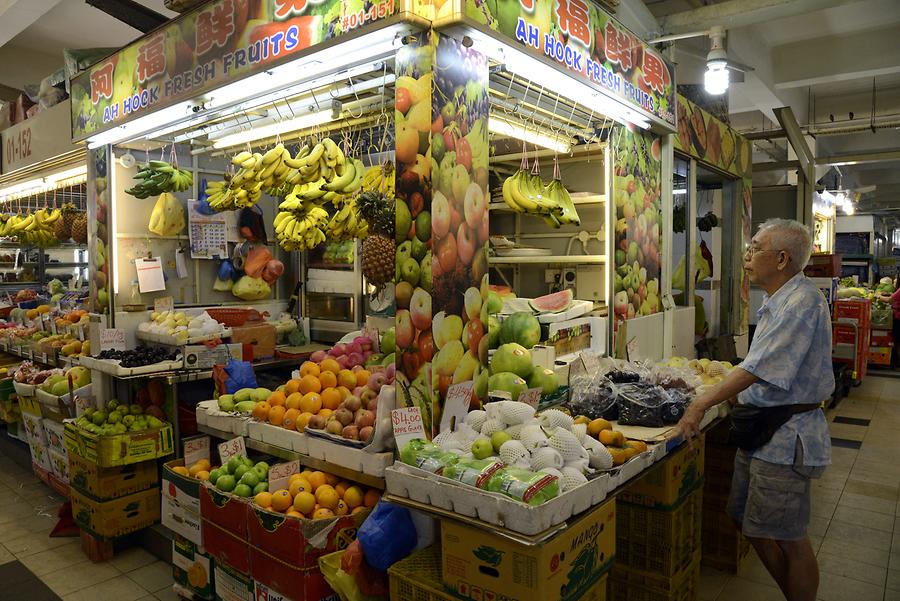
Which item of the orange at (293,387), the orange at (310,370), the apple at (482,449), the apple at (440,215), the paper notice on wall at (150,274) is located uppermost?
the apple at (440,215)

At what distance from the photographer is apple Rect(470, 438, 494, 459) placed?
2.39 metres

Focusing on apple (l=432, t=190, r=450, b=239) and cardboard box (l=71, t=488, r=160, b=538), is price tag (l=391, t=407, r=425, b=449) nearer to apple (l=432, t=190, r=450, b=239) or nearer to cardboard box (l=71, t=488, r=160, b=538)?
apple (l=432, t=190, r=450, b=239)

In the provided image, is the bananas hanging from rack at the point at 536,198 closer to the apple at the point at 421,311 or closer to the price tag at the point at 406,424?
the apple at the point at 421,311

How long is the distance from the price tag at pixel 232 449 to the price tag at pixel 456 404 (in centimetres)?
125

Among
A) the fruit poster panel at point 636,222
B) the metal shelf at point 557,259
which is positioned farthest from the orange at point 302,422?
the fruit poster panel at point 636,222

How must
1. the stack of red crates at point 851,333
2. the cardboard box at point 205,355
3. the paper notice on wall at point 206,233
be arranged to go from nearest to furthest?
the cardboard box at point 205,355 < the paper notice on wall at point 206,233 < the stack of red crates at point 851,333

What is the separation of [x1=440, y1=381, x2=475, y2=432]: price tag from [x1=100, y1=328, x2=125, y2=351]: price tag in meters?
3.15

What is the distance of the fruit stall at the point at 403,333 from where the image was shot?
245cm

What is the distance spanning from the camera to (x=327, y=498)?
276cm

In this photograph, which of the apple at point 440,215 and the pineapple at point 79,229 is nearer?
the apple at point 440,215

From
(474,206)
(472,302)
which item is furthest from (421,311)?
(474,206)

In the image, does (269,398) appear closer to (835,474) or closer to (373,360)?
(373,360)

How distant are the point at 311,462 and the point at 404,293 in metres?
1.01

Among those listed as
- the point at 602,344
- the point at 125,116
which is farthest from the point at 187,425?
the point at 602,344
